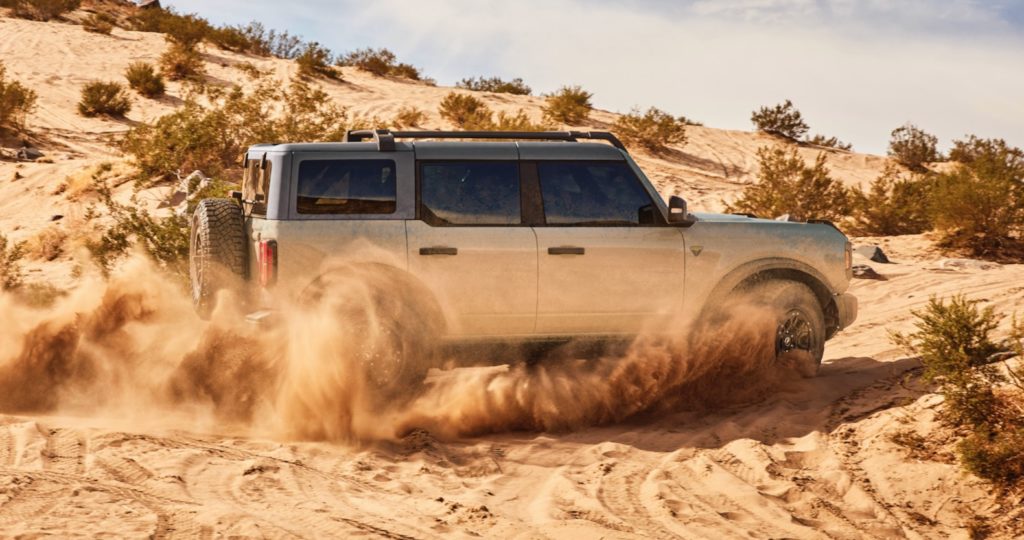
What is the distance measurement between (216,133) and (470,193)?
10.3 metres

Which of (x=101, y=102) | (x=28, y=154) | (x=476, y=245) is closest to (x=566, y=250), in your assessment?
(x=476, y=245)

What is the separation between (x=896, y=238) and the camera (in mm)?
16203

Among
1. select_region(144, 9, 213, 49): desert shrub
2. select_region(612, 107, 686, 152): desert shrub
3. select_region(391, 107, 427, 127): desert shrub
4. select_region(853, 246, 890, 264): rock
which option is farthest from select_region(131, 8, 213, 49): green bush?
select_region(853, 246, 890, 264): rock

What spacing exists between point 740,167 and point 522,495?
19.2m

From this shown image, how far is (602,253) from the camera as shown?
6609 mm

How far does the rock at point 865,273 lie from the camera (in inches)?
490

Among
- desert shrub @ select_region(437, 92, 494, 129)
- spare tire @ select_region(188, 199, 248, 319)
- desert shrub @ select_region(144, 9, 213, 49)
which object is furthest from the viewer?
desert shrub @ select_region(144, 9, 213, 49)

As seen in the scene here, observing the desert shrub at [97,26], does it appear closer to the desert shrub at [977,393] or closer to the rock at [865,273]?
the rock at [865,273]

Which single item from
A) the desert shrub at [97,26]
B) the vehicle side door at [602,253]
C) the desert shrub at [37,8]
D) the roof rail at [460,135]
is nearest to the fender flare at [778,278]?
the vehicle side door at [602,253]

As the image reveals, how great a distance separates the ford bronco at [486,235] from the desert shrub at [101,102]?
17328 mm

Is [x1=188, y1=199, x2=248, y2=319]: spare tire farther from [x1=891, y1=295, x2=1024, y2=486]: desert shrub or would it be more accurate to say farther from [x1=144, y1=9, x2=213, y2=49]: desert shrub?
[x1=144, y1=9, x2=213, y2=49]: desert shrub

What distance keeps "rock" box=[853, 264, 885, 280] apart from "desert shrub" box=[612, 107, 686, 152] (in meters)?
11.3

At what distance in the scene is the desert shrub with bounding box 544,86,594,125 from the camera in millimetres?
26234

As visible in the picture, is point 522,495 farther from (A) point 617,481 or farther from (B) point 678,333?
(B) point 678,333
